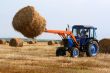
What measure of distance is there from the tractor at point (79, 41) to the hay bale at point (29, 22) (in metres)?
5.52

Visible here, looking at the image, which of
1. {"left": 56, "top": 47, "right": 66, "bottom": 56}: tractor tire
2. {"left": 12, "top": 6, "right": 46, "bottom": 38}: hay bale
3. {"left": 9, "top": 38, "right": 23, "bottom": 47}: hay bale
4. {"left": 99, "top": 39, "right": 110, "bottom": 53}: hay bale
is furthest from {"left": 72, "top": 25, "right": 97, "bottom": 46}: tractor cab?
{"left": 9, "top": 38, "right": 23, "bottom": 47}: hay bale

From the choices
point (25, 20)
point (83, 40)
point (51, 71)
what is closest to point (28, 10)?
point (25, 20)

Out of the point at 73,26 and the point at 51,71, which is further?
the point at 73,26

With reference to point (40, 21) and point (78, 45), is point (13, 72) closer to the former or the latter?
point (40, 21)

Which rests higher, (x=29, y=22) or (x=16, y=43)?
(x=29, y=22)

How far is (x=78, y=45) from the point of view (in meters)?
28.9

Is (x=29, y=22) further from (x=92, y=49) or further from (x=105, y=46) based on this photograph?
(x=105, y=46)

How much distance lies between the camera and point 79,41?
95.7ft

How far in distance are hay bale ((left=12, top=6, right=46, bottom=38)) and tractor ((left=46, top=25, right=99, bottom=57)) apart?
18.1ft

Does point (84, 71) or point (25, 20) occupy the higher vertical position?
point (25, 20)

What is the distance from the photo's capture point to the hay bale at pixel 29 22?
71.4 feet

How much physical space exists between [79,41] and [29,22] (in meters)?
8.19

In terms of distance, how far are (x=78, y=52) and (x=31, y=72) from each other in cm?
1220

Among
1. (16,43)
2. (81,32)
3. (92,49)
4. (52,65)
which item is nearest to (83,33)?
(81,32)
